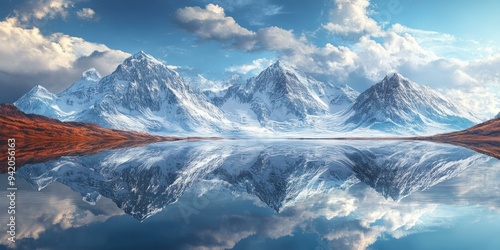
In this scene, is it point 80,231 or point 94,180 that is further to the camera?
point 94,180

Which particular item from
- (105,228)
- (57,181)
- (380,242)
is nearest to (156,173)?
(57,181)

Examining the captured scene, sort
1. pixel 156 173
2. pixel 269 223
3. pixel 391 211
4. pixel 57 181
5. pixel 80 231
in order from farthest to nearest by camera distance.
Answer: pixel 156 173
pixel 57 181
pixel 391 211
pixel 269 223
pixel 80 231

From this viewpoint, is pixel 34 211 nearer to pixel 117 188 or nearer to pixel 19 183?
pixel 117 188

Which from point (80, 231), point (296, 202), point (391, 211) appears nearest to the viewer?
point (80, 231)

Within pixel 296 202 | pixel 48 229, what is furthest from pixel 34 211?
pixel 296 202

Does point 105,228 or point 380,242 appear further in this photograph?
point 105,228

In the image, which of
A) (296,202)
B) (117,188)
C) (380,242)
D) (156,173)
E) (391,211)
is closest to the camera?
(380,242)

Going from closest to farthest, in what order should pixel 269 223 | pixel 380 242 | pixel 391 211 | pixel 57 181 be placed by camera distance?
pixel 380 242 < pixel 269 223 < pixel 391 211 < pixel 57 181

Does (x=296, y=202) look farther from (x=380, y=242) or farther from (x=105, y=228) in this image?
(x=105, y=228)
